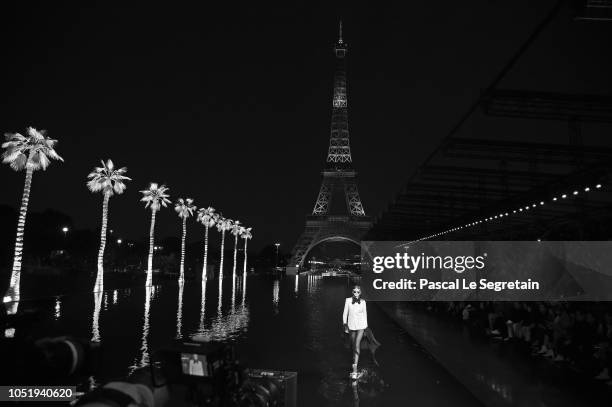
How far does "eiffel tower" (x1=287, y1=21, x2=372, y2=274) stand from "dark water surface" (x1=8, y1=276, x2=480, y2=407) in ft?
193

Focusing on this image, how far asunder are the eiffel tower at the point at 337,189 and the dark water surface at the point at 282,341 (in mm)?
58925

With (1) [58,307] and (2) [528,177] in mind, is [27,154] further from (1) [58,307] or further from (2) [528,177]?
(2) [528,177]

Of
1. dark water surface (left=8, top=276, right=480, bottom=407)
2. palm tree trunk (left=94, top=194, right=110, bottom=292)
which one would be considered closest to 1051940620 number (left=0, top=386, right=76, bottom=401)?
dark water surface (left=8, top=276, right=480, bottom=407)

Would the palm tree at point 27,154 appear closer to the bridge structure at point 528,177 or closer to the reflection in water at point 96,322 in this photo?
the reflection in water at point 96,322

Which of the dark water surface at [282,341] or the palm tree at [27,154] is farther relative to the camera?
the palm tree at [27,154]

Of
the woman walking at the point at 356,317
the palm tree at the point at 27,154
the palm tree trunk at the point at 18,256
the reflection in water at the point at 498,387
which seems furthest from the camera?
the palm tree at the point at 27,154

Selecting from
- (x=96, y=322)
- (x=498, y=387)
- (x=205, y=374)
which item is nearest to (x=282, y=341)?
(x=498, y=387)

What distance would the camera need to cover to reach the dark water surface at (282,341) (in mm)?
7941

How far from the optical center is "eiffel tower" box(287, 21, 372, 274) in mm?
84125

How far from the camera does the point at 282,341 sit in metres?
13.1

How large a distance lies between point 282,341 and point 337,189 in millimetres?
79839

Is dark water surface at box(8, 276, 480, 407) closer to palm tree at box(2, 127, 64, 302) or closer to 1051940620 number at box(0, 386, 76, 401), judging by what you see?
1051940620 number at box(0, 386, 76, 401)

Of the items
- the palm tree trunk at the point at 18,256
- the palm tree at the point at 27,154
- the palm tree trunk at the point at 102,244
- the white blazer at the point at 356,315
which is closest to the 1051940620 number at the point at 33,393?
the white blazer at the point at 356,315

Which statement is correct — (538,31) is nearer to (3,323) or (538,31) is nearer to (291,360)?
(3,323)
